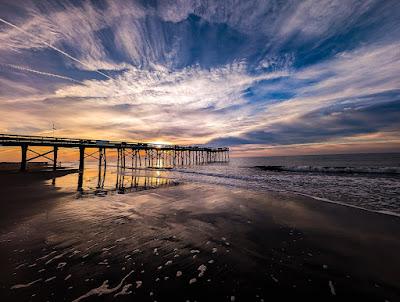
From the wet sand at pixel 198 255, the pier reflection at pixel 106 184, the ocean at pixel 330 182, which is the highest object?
the ocean at pixel 330 182

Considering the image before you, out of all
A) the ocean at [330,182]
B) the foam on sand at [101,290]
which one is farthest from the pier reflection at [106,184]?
the foam on sand at [101,290]

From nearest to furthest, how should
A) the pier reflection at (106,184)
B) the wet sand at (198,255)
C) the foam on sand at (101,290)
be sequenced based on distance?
the foam on sand at (101,290)
the wet sand at (198,255)
the pier reflection at (106,184)

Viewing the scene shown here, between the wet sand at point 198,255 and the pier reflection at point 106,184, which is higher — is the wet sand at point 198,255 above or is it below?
below

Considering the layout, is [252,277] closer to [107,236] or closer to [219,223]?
[219,223]

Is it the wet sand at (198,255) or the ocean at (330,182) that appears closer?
the wet sand at (198,255)

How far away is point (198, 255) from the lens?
15.1 feet

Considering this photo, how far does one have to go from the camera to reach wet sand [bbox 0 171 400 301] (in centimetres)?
326

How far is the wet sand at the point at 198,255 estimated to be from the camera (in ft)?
10.7

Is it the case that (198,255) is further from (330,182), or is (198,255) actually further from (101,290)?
(330,182)

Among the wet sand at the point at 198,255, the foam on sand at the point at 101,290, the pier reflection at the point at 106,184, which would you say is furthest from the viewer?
the pier reflection at the point at 106,184

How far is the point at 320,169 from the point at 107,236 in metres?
37.6

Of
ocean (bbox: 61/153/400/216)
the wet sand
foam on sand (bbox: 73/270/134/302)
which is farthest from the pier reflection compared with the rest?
foam on sand (bbox: 73/270/134/302)

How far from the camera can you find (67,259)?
168 inches

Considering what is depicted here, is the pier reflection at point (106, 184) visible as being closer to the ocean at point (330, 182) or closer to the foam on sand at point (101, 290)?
the ocean at point (330, 182)
